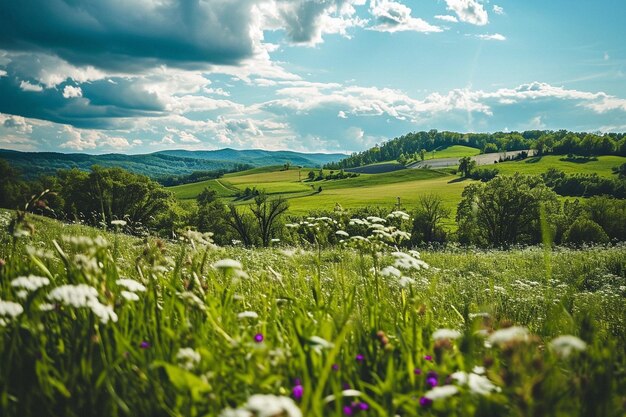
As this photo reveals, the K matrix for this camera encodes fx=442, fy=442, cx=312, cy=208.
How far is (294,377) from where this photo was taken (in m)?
2.19

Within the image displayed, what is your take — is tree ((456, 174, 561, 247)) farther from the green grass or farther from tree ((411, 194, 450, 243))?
the green grass

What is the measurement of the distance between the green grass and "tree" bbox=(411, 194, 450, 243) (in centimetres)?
8554

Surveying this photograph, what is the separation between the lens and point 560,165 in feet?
566

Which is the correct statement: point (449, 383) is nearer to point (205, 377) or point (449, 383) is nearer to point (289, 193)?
point (205, 377)

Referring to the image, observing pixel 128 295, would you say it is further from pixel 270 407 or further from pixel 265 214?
pixel 265 214

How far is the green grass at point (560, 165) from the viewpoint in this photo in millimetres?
161562

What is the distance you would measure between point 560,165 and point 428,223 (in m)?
113

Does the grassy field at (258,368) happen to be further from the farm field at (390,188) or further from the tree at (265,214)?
the farm field at (390,188)

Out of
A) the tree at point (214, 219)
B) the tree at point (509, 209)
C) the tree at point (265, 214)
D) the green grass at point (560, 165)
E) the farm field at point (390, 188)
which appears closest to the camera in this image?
the tree at point (265, 214)

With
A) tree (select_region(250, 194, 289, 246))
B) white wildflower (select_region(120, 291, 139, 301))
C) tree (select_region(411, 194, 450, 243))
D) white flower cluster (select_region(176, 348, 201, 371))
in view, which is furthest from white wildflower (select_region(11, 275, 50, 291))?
tree (select_region(411, 194, 450, 243))

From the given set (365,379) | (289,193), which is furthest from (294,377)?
(289,193)

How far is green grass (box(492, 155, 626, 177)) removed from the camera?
161562 millimetres

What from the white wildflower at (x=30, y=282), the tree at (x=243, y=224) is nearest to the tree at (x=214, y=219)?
the tree at (x=243, y=224)

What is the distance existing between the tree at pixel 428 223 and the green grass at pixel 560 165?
8554 centimetres
